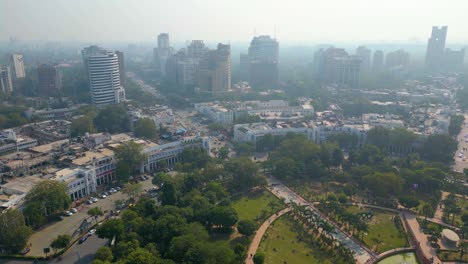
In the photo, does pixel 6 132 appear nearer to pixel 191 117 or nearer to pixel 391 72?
pixel 191 117

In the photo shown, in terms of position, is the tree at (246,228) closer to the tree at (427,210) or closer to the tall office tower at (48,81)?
the tree at (427,210)

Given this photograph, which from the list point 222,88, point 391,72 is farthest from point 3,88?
point 391,72

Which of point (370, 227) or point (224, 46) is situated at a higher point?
point (224, 46)

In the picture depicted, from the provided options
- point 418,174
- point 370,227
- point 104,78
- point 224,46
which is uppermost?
point 224,46

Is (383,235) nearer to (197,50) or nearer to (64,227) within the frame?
(64,227)

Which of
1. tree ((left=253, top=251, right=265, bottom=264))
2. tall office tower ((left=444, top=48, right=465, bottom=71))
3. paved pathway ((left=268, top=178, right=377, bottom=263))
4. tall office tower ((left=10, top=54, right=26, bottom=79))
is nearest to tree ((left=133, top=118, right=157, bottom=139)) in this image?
paved pathway ((left=268, top=178, right=377, bottom=263))

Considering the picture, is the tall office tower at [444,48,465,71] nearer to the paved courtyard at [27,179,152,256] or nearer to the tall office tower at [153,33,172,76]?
the tall office tower at [153,33,172,76]
